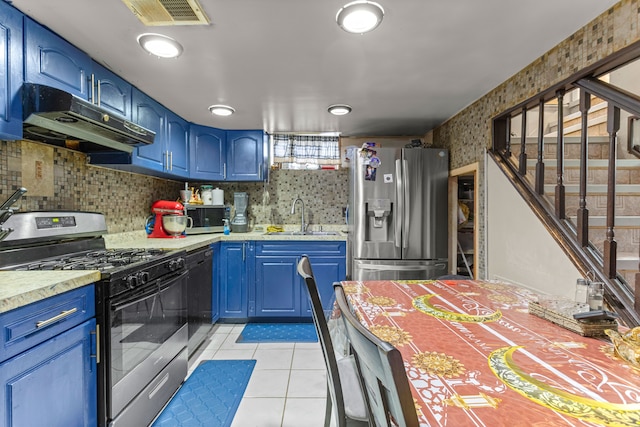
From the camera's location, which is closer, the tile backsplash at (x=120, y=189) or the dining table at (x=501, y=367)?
the dining table at (x=501, y=367)

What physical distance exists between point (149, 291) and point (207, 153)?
2004 millimetres

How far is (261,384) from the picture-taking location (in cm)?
213

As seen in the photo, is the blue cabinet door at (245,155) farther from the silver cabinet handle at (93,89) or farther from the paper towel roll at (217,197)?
the silver cabinet handle at (93,89)

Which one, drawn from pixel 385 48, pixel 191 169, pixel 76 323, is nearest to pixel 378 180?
pixel 385 48

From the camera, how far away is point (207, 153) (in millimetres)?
3406

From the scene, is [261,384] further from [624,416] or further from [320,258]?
[624,416]

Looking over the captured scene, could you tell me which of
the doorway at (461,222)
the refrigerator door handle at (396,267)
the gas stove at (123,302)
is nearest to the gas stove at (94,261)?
the gas stove at (123,302)

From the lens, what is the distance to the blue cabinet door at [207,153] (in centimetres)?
327

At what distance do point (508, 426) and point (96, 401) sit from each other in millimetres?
1668

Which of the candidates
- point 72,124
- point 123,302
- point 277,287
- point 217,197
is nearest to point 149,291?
point 123,302

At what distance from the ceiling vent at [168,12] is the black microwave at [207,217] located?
2.00 meters

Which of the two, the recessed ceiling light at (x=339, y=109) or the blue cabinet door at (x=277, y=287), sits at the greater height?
the recessed ceiling light at (x=339, y=109)

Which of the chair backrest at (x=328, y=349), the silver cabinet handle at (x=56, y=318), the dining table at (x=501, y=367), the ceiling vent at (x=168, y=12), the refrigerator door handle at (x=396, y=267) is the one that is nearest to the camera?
the dining table at (x=501, y=367)

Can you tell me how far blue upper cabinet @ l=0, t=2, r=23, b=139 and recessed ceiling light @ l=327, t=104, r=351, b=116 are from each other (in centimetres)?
201
